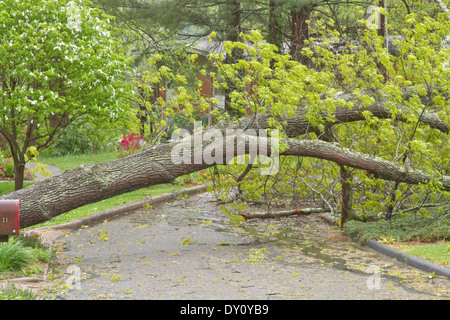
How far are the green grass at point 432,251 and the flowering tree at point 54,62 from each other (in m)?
6.32

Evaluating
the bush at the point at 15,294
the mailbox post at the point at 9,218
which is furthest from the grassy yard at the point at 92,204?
the bush at the point at 15,294

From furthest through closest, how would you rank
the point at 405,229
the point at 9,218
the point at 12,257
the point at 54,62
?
1. the point at 54,62
2. the point at 405,229
3. the point at 12,257
4. the point at 9,218

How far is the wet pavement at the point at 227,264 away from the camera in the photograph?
6.31 metres

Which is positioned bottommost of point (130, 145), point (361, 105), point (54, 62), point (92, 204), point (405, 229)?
point (92, 204)

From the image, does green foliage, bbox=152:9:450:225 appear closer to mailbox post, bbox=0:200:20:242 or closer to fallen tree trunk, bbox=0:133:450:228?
fallen tree trunk, bbox=0:133:450:228

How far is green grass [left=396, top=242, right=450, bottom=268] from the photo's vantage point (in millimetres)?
7414

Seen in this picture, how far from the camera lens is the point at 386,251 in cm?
847

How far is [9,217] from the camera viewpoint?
6.38 meters

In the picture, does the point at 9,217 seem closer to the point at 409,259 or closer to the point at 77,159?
the point at 409,259

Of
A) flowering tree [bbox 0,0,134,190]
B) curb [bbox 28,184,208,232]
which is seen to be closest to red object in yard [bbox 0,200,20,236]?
curb [bbox 28,184,208,232]

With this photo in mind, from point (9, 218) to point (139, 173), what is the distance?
250 centimetres

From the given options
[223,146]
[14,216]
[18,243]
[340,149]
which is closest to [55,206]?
[18,243]

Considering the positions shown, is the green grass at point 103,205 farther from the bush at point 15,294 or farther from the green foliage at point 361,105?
the bush at point 15,294

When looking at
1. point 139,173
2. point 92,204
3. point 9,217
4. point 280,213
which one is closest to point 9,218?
point 9,217
